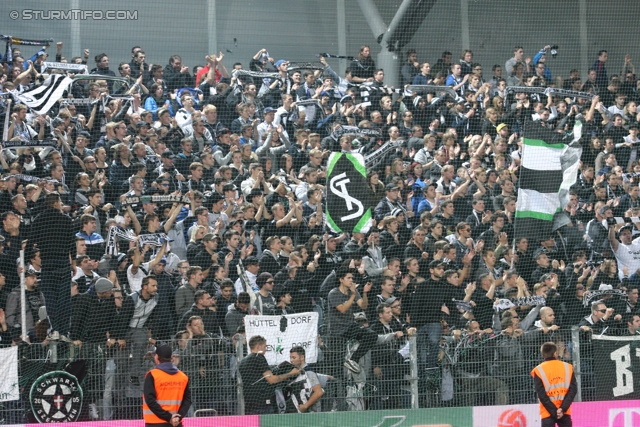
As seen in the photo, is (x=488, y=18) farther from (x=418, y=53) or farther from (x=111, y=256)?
(x=111, y=256)

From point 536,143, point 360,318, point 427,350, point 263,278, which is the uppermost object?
point 536,143

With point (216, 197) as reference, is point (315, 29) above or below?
above

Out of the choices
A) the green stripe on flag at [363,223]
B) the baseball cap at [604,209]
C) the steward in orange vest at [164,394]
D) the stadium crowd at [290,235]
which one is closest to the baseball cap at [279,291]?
the stadium crowd at [290,235]

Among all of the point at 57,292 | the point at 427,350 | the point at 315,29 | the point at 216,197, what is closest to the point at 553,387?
the point at 427,350

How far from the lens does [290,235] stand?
12211mm

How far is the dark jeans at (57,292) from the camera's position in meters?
10.4

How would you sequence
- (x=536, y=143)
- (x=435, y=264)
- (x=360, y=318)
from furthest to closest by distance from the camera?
(x=536, y=143) < (x=435, y=264) < (x=360, y=318)

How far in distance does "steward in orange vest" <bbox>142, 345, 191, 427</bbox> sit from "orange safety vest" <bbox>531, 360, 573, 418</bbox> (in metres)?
3.11

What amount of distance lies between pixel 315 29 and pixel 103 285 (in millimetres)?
8651

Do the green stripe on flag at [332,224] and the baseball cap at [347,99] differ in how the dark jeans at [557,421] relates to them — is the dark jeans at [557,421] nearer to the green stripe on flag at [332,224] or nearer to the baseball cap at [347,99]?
the green stripe on flag at [332,224]

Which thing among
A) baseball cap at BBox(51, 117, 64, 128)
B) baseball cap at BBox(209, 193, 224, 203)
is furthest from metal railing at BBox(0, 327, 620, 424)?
baseball cap at BBox(51, 117, 64, 128)

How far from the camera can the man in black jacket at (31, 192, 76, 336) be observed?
10453 millimetres

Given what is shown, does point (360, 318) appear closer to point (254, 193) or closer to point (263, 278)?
point (263, 278)

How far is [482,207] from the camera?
13375 millimetres
